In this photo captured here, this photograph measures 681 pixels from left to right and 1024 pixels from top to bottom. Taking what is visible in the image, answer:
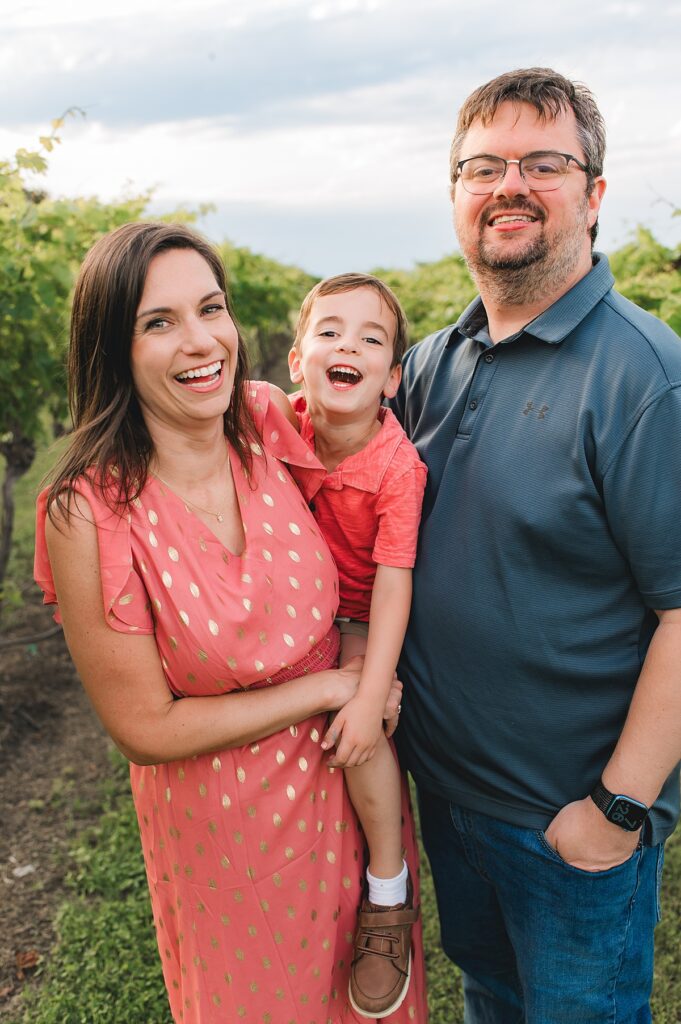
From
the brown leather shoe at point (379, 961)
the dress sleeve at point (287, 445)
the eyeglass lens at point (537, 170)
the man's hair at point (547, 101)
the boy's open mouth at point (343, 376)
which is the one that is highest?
the man's hair at point (547, 101)

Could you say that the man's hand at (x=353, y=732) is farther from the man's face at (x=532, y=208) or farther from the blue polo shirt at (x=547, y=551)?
the man's face at (x=532, y=208)

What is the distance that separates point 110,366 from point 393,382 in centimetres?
85

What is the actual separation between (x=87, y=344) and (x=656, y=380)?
4.47 feet

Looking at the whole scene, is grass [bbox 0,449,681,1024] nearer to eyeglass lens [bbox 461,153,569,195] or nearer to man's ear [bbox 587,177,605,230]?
eyeglass lens [bbox 461,153,569,195]

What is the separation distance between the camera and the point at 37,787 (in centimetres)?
504

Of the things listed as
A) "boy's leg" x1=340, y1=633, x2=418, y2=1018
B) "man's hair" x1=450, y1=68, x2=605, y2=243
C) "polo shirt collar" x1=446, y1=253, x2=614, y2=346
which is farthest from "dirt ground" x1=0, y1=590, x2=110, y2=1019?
"man's hair" x1=450, y1=68, x2=605, y2=243

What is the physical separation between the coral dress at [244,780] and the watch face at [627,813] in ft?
2.26

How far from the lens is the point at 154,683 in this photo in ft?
6.68

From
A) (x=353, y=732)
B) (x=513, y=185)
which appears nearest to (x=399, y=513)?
(x=353, y=732)

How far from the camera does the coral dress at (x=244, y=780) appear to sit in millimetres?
2027

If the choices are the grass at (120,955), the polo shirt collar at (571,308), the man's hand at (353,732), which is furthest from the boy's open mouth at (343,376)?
the grass at (120,955)

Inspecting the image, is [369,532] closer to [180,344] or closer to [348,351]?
[348,351]

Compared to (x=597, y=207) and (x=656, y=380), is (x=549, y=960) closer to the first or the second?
(x=656, y=380)

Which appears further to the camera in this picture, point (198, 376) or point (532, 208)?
point (532, 208)
